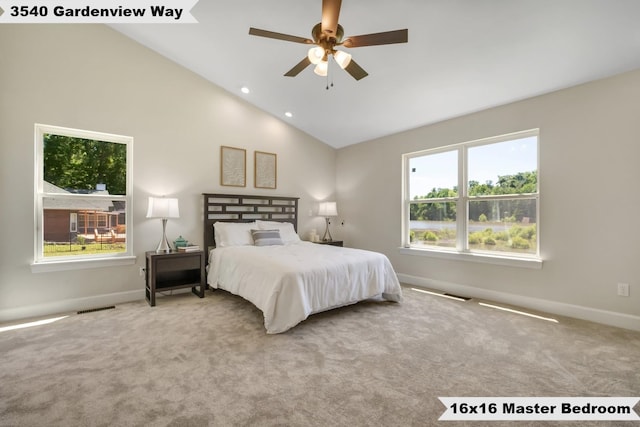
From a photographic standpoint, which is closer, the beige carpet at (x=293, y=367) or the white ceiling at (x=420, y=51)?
the beige carpet at (x=293, y=367)

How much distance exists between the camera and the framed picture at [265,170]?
16.2 feet

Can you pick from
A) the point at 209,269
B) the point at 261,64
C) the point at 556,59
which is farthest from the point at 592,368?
the point at 261,64

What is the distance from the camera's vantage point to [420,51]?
118 inches

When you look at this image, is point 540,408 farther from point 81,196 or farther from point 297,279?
point 81,196

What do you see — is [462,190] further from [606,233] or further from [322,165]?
[322,165]

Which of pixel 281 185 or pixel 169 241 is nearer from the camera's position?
pixel 169 241

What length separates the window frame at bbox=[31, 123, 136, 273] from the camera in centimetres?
327

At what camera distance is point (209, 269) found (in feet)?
13.6

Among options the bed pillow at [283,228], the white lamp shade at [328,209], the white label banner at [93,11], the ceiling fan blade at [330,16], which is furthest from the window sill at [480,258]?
the white label banner at [93,11]

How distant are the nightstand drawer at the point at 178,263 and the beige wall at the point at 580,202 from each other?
360 cm

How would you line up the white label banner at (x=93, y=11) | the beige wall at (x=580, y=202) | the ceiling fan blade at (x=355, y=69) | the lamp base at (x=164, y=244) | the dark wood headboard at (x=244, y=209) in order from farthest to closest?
the dark wood headboard at (x=244, y=209) → the lamp base at (x=164, y=244) → the white label banner at (x=93, y=11) → the beige wall at (x=580, y=202) → the ceiling fan blade at (x=355, y=69)

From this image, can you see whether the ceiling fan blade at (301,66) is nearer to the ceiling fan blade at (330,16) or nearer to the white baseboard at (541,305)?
the ceiling fan blade at (330,16)

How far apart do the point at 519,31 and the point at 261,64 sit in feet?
9.20

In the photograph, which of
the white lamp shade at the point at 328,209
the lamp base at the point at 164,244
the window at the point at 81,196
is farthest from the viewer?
the white lamp shade at the point at 328,209
